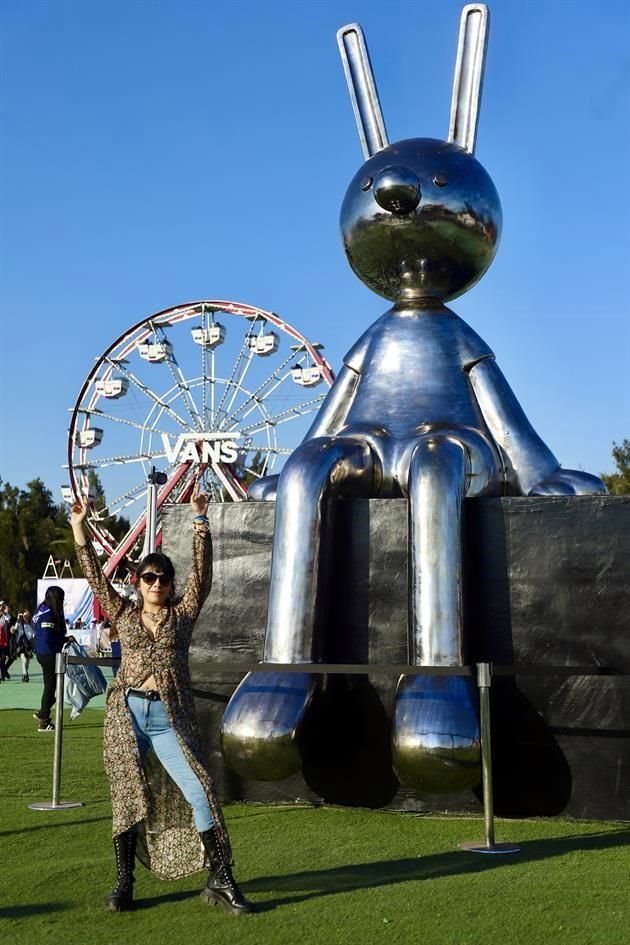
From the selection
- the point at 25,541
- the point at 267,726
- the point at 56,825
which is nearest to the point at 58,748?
the point at 56,825

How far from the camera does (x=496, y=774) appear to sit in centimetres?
533

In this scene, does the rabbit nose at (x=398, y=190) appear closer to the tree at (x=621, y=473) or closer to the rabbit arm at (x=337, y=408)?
the rabbit arm at (x=337, y=408)

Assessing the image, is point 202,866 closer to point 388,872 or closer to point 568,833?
point 388,872

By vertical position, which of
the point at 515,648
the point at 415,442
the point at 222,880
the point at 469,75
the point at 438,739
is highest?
the point at 469,75

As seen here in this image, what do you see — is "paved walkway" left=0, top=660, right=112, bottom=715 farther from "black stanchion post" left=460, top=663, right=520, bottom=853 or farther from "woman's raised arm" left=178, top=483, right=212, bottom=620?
"woman's raised arm" left=178, top=483, right=212, bottom=620

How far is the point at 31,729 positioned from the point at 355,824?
551 centimetres

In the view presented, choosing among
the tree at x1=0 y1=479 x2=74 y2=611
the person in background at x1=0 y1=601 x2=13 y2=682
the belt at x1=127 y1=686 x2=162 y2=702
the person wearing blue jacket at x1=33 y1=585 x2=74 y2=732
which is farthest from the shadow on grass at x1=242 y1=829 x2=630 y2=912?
the tree at x1=0 y1=479 x2=74 y2=611

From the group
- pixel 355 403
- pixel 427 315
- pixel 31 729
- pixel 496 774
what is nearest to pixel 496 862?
pixel 496 774

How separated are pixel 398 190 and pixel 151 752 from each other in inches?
130

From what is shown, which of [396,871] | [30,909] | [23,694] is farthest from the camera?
[23,694]

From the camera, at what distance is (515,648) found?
539cm

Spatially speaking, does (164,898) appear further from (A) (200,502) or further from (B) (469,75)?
(B) (469,75)

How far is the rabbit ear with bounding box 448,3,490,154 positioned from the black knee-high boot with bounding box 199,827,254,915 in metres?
4.34

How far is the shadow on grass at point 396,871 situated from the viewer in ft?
13.4
